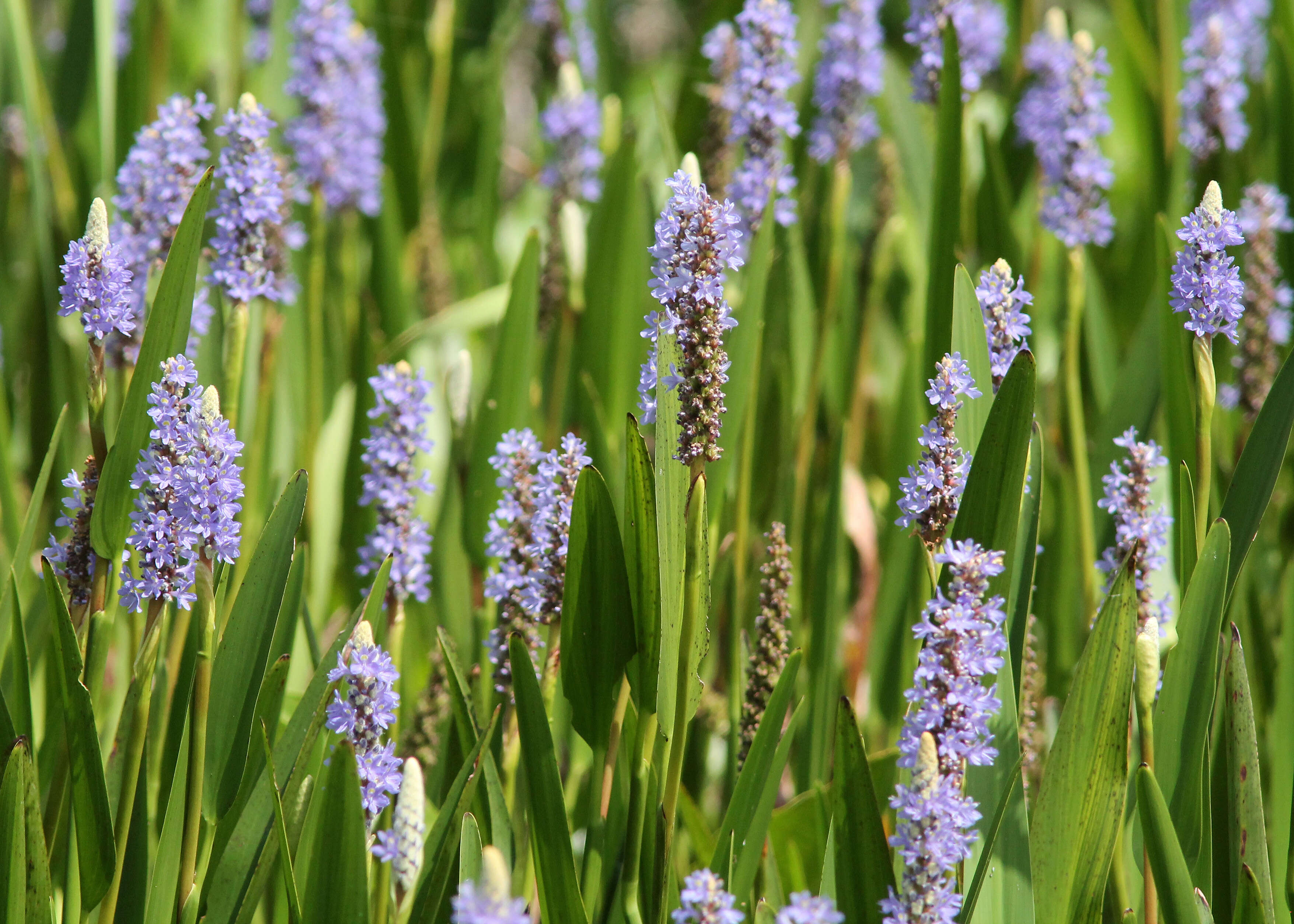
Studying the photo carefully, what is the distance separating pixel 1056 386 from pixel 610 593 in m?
1.23

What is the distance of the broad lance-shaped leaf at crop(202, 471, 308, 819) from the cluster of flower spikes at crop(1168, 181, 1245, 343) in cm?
86

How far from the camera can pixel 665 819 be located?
111 centimetres

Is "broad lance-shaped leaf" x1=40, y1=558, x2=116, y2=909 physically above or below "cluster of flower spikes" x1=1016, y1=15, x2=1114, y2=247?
below

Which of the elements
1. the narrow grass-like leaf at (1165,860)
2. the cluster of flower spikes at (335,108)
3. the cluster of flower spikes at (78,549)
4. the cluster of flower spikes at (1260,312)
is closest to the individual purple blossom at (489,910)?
the narrow grass-like leaf at (1165,860)

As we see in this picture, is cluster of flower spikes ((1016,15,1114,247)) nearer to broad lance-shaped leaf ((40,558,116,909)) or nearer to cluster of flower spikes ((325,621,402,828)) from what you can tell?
cluster of flower spikes ((325,621,402,828))

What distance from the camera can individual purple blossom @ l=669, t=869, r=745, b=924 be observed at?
84 cm

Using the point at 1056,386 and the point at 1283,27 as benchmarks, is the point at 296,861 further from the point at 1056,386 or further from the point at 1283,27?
the point at 1283,27

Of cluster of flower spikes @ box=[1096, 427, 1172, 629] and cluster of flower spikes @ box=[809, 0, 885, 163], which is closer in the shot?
Answer: cluster of flower spikes @ box=[1096, 427, 1172, 629]

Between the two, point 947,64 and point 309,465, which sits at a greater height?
point 947,64

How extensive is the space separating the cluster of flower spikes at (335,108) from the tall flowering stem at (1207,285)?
1.61 metres

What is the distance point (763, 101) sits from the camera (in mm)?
1770

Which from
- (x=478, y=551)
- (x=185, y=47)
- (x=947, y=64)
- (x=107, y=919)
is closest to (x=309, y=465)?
(x=478, y=551)

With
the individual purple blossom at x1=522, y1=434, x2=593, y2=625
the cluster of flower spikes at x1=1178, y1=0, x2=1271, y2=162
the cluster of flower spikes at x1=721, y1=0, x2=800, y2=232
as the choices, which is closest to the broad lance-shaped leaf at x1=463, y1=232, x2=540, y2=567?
the cluster of flower spikes at x1=721, y1=0, x2=800, y2=232

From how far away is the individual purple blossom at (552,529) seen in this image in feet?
4.01
